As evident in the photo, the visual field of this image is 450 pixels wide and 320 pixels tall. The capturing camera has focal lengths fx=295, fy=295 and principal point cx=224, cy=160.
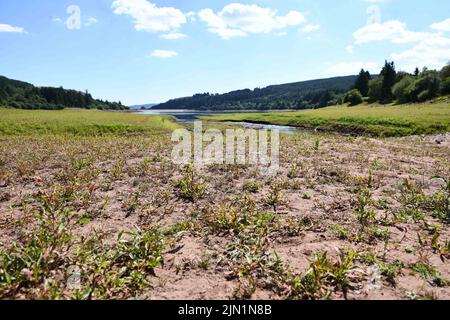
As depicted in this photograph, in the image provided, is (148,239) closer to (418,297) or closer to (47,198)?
(47,198)

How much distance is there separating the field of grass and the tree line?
238 ft

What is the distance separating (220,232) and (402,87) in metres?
89.5

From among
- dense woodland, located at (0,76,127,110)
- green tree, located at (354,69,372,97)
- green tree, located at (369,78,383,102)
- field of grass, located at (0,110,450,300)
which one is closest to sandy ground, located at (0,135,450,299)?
field of grass, located at (0,110,450,300)

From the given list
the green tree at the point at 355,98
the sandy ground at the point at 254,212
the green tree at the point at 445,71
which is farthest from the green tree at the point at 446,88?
the sandy ground at the point at 254,212

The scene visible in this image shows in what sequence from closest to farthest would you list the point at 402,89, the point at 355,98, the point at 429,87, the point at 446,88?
the point at 446,88
the point at 429,87
the point at 402,89
the point at 355,98

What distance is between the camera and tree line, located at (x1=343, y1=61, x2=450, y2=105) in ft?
225

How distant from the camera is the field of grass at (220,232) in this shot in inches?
172

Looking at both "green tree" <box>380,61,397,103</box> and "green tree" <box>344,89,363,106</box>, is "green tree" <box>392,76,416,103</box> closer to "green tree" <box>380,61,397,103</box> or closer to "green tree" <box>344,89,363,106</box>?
"green tree" <box>380,61,397,103</box>

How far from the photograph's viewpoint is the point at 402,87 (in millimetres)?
79000

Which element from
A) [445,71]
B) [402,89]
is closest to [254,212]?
[402,89]

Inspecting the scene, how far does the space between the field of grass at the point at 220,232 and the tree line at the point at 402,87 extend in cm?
7252

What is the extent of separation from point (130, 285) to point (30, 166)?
882 centimetres

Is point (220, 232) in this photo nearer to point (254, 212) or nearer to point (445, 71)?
point (254, 212)

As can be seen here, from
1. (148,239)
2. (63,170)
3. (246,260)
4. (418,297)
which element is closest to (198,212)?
(148,239)
